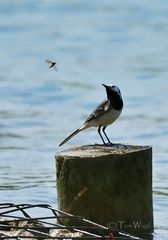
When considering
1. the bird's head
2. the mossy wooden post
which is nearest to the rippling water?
the mossy wooden post

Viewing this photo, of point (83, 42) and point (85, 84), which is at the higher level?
point (83, 42)

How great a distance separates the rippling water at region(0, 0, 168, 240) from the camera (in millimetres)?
13289

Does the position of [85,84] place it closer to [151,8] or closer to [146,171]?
[151,8]

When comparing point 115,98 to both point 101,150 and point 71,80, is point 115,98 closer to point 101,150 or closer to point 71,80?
point 101,150

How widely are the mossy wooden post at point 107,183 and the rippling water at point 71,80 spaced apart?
1.04 metres

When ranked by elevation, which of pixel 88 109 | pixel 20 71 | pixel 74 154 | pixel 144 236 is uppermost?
pixel 20 71

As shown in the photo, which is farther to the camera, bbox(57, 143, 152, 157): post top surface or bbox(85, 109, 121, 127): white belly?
bbox(85, 109, 121, 127): white belly

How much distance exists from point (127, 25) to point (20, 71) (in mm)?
6168

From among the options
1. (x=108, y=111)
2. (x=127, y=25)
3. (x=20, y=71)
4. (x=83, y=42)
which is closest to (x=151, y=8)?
(x=127, y=25)

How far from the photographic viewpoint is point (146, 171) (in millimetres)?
8445

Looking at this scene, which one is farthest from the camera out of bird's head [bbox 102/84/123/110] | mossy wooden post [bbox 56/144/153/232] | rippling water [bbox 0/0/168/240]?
rippling water [bbox 0/0/168/240]

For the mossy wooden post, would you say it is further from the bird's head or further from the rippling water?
the bird's head

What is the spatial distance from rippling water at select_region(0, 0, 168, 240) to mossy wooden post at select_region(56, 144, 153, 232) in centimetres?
104

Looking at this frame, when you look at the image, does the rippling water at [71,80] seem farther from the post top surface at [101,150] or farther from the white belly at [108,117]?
the post top surface at [101,150]
